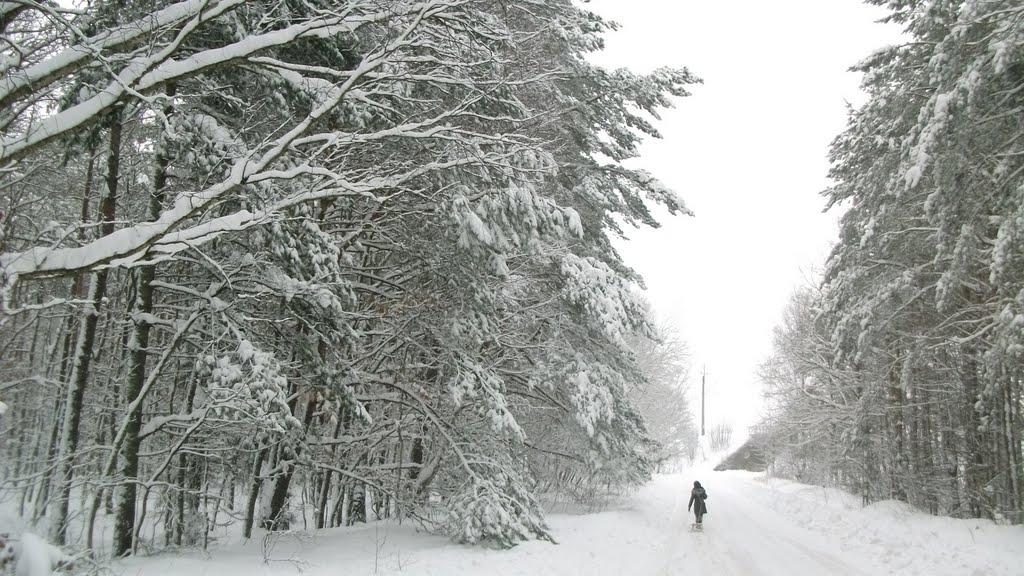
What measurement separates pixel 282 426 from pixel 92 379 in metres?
8.12

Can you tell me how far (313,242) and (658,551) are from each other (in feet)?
25.7

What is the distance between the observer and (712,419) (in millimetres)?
73250

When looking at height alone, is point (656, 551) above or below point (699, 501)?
below

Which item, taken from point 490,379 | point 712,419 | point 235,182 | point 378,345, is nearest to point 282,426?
point 235,182

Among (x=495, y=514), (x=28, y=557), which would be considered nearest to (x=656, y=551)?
(x=495, y=514)

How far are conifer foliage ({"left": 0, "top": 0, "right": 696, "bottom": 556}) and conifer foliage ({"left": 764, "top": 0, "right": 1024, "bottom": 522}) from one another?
4.09 meters

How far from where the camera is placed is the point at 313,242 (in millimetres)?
6910

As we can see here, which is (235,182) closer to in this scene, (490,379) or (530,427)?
(490,379)

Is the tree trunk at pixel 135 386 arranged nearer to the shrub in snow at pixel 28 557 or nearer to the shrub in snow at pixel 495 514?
the shrub in snow at pixel 28 557

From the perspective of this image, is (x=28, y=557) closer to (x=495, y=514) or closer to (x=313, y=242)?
(x=313, y=242)

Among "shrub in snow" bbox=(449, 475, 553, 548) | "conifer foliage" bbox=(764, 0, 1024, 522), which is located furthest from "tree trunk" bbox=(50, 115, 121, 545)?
"conifer foliage" bbox=(764, 0, 1024, 522)

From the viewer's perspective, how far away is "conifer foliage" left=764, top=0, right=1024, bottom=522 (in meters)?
8.06

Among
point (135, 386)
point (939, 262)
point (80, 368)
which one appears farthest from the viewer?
point (939, 262)

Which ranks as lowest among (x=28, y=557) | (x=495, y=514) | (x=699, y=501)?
(x=699, y=501)
